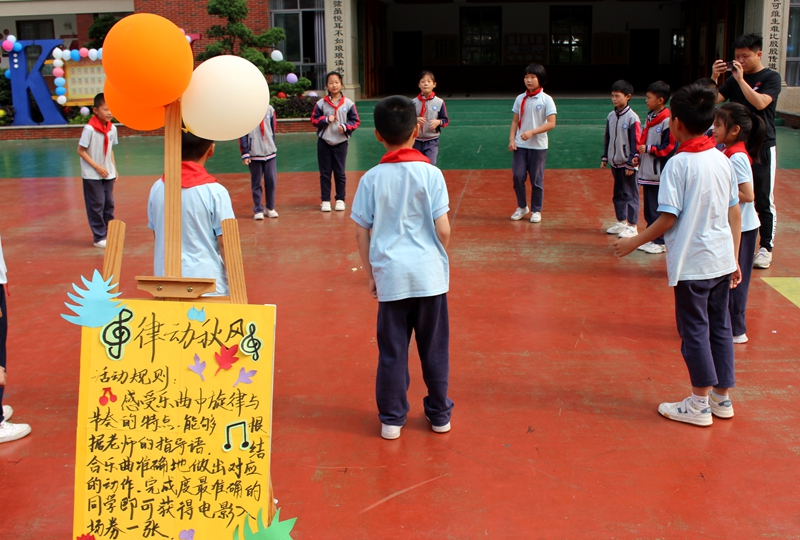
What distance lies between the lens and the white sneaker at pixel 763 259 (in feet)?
→ 19.9

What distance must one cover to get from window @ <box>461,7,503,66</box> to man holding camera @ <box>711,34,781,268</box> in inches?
847

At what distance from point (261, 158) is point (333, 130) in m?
0.90

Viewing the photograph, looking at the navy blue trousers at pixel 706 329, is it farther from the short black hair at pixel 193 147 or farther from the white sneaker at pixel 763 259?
the white sneaker at pixel 763 259

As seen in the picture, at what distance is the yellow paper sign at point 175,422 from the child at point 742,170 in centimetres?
294

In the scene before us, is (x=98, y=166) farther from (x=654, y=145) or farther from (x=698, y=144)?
(x=698, y=144)

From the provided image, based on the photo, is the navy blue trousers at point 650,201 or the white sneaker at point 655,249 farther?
the white sneaker at point 655,249

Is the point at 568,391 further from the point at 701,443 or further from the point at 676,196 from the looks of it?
the point at 676,196

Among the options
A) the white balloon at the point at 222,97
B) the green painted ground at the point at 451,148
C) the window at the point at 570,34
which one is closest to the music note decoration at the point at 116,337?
the white balloon at the point at 222,97

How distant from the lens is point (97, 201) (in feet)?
23.8

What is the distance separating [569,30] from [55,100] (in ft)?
54.0

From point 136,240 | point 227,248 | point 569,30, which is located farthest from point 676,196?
point 569,30

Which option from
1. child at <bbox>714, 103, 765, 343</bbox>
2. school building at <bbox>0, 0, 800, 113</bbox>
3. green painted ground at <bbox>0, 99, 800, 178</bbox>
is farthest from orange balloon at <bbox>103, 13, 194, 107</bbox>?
school building at <bbox>0, 0, 800, 113</bbox>

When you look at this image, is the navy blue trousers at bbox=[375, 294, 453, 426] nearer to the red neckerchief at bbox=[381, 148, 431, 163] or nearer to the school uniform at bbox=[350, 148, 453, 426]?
the school uniform at bbox=[350, 148, 453, 426]

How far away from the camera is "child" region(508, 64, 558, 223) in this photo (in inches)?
298
